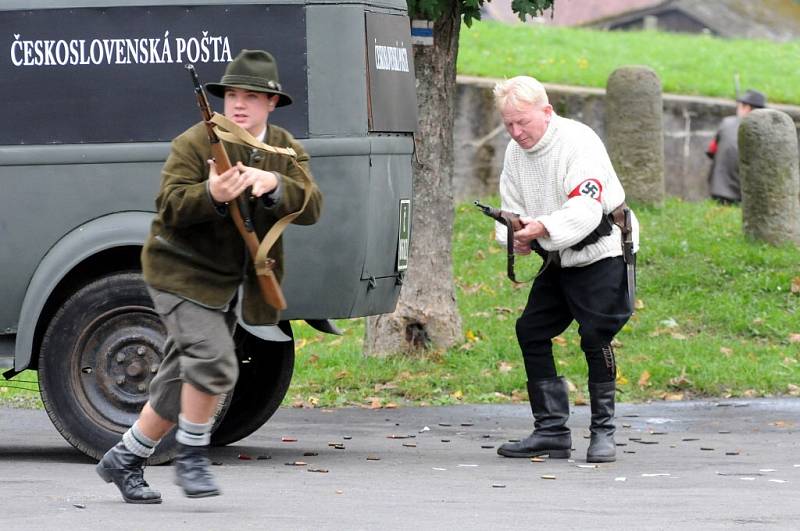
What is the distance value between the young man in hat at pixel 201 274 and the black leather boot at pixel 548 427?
217cm

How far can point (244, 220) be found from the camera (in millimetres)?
6258

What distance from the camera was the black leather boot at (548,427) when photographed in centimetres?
828

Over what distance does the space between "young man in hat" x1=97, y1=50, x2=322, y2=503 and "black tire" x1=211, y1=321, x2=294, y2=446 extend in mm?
1962

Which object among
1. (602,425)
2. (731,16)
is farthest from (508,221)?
(731,16)

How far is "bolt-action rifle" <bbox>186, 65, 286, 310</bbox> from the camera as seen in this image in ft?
20.1

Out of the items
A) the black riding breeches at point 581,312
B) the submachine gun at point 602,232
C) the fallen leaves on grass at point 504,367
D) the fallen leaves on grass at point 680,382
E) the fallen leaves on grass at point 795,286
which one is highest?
the submachine gun at point 602,232

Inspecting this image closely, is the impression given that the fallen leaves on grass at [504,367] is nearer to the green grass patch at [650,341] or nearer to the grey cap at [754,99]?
the green grass patch at [650,341]

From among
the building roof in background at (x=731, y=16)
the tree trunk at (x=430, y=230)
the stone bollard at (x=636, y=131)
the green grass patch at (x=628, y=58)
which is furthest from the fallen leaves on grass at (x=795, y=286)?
the building roof in background at (x=731, y=16)

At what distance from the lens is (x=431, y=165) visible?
11.4 metres

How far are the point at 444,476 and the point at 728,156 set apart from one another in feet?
38.2

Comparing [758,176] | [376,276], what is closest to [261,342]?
[376,276]

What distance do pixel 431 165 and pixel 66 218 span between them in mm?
4156

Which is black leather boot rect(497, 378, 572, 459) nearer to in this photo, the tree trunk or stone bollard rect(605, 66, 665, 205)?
the tree trunk

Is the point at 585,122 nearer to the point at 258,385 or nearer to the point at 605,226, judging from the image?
the point at 258,385
